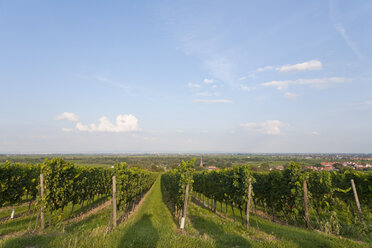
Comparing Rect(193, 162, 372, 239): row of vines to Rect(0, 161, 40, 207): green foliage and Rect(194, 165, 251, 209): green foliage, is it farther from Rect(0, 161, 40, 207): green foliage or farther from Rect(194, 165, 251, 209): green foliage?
Rect(0, 161, 40, 207): green foliage

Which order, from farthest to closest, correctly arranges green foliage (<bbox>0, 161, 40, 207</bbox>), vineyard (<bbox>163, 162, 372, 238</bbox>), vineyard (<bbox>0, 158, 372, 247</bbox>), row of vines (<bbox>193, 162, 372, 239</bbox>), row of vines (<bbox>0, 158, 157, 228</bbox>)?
green foliage (<bbox>0, 161, 40, 207</bbox>), row of vines (<bbox>193, 162, 372, 239</bbox>), vineyard (<bbox>163, 162, 372, 238</bbox>), row of vines (<bbox>0, 158, 157, 228</bbox>), vineyard (<bbox>0, 158, 372, 247</bbox>)

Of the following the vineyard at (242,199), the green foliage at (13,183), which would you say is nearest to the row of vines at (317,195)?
the vineyard at (242,199)

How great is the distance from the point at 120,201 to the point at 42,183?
17.7ft

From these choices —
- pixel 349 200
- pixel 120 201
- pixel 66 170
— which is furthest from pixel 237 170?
pixel 66 170

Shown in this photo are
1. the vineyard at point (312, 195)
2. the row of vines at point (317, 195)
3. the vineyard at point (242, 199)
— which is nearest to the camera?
the vineyard at point (242, 199)

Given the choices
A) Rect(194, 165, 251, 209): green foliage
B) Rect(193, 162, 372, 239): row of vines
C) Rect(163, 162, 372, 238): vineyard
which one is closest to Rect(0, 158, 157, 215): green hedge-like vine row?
Result: Rect(163, 162, 372, 238): vineyard

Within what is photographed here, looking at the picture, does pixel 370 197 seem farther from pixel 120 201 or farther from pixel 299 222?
pixel 120 201

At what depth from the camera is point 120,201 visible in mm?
14016

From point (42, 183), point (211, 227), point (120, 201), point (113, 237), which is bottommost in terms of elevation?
point (211, 227)

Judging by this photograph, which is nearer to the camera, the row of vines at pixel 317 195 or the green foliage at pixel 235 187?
the row of vines at pixel 317 195

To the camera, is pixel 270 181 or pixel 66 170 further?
pixel 270 181

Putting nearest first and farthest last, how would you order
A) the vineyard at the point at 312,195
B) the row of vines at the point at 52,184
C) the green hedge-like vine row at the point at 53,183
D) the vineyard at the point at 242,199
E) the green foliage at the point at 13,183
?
the vineyard at the point at 242,199 → the row of vines at the point at 52,184 → the green hedge-like vine row at the point at 53,183 → the vineyard at the point at 312,195 → the green foliage at the point at 13,183

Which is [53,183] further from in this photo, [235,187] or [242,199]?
[235,187]

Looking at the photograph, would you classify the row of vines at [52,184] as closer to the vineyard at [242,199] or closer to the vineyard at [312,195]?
the vineyard at [242,199]
